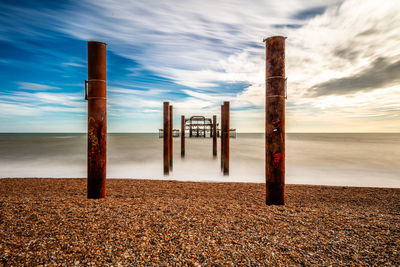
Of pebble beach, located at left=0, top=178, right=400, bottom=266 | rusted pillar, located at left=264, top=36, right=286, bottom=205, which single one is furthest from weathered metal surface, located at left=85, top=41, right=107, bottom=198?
rusted pillar, located at left=264, top=36, right=286, bottom=205

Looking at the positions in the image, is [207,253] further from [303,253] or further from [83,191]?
[83,191]

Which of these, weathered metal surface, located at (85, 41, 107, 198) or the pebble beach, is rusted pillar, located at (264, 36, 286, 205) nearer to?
the pebble beach

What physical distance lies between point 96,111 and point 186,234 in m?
3.11

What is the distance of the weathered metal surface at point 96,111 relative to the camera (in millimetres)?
4586

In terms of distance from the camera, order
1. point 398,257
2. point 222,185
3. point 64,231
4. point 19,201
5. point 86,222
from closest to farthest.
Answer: point 398,257 < point 64,231 < point 86,222 < point 19,201 < point 222,185

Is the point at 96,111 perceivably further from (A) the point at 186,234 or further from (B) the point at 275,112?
(B) the point at 275,112

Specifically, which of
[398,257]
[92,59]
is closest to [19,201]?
[92,59]

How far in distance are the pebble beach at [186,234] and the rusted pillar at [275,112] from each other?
0.55m

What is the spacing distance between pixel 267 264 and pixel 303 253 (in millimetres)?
541

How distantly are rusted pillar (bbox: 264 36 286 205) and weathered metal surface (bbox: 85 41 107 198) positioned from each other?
11.0ft

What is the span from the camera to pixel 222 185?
716 cm

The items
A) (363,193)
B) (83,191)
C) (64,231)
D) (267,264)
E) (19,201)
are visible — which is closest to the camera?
(267,264)

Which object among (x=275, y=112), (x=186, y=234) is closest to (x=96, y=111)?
(x=186, y=234)

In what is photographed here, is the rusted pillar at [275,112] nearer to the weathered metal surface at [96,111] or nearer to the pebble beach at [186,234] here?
the pebble beach at [186,234]
